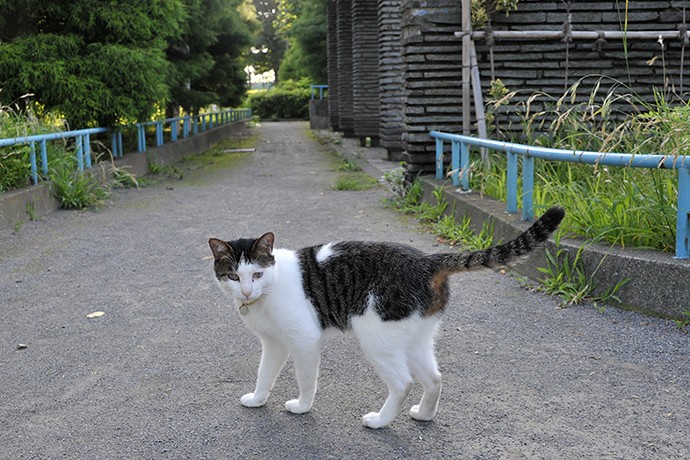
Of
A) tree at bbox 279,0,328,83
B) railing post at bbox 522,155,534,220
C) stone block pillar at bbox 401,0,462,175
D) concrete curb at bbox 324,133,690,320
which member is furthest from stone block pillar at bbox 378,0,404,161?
tree at bbox 279,0,328,83

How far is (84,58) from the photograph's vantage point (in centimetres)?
1251

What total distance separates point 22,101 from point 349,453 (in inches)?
427

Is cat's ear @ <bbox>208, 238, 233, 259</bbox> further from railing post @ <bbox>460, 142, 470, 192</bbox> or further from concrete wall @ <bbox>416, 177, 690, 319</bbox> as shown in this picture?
railing post @ <bbox>460, 142, 470, 192</bbox>

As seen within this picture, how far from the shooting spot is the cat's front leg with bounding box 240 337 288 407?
11.9 feet

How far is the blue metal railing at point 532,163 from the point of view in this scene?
187 inches

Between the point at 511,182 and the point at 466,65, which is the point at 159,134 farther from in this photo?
the point at 511,182

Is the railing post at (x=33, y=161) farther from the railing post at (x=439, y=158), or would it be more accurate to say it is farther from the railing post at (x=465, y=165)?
the railing post at (x=465, y=165)

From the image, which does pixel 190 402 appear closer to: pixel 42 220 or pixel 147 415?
pixel 147 415

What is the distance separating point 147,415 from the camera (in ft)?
12.1

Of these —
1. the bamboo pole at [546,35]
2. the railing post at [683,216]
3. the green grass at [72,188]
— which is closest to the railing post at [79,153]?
the green grass at [72,188]

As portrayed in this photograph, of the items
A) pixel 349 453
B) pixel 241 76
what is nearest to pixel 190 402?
pixel 349 453

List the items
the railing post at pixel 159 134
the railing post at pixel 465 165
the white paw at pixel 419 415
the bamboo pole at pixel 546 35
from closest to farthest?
the white paw at pixel 419 415 → the railing post at pixel 465 165 → the bamboo pole at pixel 546 35 → the railing post at pixel 159 134

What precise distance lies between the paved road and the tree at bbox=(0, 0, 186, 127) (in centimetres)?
570

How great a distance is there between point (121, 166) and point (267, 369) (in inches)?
411
